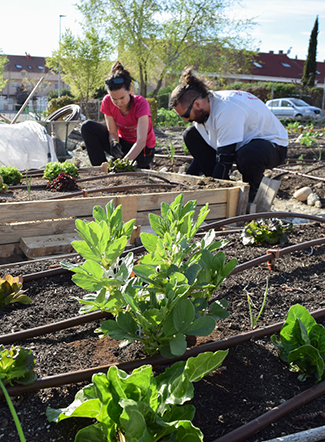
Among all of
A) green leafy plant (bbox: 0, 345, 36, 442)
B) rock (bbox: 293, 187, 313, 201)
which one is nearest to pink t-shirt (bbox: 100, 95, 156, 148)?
rock (bbox: 293, 187, 313, 201)

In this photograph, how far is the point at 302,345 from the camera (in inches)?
52.8

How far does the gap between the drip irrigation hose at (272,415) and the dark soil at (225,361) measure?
Answer: 2 centimetres

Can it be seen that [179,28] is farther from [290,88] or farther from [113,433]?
[113,433]

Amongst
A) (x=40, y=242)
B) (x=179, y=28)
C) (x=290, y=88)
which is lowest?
(x=40, y=242)

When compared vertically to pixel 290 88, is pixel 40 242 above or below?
below

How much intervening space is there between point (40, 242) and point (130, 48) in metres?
20.7

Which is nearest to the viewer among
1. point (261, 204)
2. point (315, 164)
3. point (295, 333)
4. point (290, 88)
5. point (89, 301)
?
point (89, 301)

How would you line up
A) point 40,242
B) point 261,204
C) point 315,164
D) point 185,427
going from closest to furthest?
point 185,427
point 40,242
point 261,204
point 315,164

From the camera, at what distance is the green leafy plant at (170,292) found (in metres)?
1.11

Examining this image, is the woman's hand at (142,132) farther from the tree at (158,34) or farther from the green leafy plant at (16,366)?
the tree at (158,34)

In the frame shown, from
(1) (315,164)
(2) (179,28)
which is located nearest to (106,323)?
(1) (315,164)

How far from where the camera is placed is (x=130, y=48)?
833 inches

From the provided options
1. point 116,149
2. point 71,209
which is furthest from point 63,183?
point 116,149

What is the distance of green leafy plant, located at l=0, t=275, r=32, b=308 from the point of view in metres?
1.71
